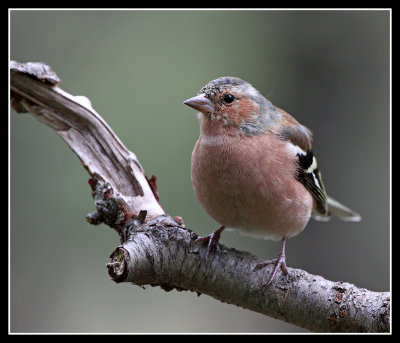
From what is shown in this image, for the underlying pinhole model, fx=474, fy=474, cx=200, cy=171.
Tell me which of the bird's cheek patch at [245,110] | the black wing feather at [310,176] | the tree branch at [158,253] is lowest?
the tree branch at [158,253]

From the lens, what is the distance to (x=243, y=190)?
4148 mm

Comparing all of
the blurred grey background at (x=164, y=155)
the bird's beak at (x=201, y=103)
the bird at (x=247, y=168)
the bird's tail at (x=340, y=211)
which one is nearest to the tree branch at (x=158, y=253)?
the bird at (x=247, y=168)

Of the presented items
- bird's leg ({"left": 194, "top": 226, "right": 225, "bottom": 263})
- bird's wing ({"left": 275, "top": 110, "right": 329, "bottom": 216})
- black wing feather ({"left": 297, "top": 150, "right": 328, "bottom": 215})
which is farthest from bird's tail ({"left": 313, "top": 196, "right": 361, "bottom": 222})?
bird's leg ({"left": 194, "top": 226, "right": 225, "bottom": 263})

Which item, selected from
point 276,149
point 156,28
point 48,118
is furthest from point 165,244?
point 156,28

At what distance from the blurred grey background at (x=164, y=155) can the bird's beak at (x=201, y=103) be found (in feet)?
9.29

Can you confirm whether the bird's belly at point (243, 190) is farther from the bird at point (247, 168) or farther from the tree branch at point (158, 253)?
the tree branch at point (158, 253)

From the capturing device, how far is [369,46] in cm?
738

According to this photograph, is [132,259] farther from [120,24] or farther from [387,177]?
[120,24]

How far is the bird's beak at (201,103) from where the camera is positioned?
169 inches

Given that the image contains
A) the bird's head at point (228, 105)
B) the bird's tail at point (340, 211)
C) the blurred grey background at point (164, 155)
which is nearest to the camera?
the bird's head at point (228, 105)

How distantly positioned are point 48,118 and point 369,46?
5.17 meters

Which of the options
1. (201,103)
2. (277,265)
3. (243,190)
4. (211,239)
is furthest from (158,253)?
(201,103)

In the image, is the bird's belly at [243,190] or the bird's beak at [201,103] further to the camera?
the bird's beak at [201,103]

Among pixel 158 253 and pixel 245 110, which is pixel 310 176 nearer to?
pixel 245 110
